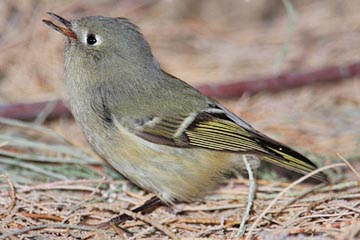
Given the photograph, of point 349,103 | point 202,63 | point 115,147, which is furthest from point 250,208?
point 202,63

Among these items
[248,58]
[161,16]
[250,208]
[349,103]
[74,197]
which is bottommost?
[250,208]

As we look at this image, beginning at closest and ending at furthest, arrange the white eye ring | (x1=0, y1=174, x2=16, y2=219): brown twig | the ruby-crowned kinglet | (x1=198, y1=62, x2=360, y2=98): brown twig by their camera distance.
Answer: (x1=0, y1=174, x2=16, y2=219): brown twig
the ruby-crowned kinglet
the white eye ring
(x1=198, y1=62, x2=360, y2=98): brown twig

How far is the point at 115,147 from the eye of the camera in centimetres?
239

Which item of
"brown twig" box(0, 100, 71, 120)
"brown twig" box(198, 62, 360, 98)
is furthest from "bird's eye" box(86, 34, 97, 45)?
"brown twig" box(198, 62, 360, 98)

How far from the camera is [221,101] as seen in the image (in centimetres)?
344

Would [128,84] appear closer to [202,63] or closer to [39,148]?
[39,148]

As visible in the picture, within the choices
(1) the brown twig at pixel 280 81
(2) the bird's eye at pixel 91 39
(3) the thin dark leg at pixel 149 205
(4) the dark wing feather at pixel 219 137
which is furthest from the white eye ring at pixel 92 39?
(1) the brown twig at pixel 280 81

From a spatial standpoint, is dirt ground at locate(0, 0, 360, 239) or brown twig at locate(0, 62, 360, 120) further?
brown twig at locate(0, 62, 360, 120)

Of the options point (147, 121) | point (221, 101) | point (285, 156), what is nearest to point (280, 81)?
point (221, 101)

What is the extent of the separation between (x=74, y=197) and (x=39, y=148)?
1.67ft

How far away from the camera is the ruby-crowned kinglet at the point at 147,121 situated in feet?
7.90

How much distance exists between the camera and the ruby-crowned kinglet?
2408 mm

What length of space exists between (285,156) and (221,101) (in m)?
1.00

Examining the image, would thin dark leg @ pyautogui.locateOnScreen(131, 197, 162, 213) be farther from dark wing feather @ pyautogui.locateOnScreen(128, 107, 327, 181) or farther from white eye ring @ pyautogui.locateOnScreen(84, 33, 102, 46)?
white eye ring @ pyautogui.locateOnScreen(84, 33, 102, 46)
